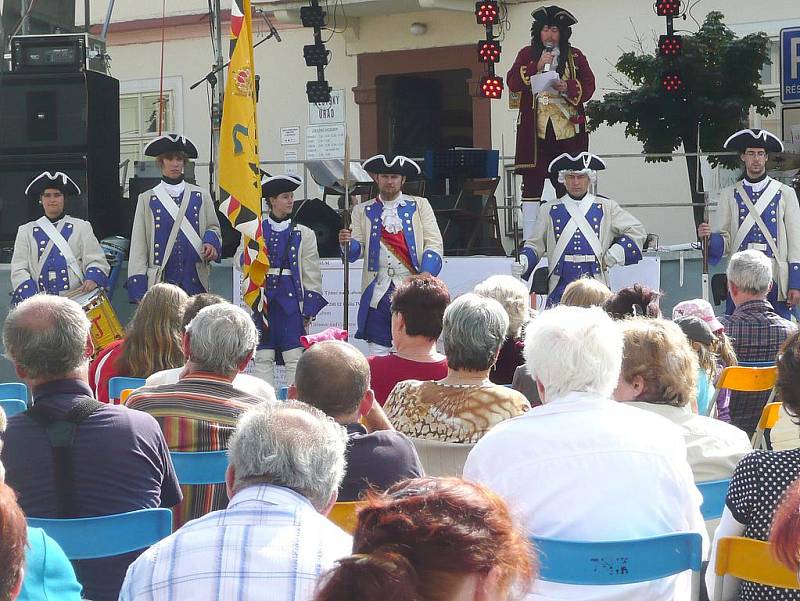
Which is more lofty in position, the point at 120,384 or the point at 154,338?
the point at 154,338

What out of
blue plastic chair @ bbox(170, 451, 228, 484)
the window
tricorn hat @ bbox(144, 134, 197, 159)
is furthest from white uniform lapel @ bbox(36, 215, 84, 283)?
the window

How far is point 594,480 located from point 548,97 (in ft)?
24.6

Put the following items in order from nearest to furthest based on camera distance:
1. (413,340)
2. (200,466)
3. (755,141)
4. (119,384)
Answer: (200,466) → (413,340) → (119,384) → (755,141)

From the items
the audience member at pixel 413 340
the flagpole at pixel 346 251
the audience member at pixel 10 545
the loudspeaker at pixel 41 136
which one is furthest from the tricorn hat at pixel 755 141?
the audience member at pixel 10 545

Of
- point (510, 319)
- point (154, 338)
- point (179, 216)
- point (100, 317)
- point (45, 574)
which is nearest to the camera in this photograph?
point (45, 574)

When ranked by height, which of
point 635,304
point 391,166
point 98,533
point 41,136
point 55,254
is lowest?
point 98,533

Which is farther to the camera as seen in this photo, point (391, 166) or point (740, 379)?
point (391, 166)

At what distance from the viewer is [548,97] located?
32.9 feet

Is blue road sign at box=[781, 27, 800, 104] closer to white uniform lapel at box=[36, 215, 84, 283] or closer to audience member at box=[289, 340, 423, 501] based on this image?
white uniform lapel at box=[36, 215, 84, 283]

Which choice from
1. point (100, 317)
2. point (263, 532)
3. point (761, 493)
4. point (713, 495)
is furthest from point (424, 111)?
point (263, 532)

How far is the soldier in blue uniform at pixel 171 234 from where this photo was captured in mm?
8695

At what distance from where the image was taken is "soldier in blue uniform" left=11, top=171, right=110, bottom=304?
8.70m

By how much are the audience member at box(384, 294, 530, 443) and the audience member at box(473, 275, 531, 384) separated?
1.08 m

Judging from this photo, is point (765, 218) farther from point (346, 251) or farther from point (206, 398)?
point (206, 398)
